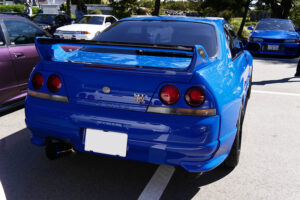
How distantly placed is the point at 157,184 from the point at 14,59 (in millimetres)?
3028

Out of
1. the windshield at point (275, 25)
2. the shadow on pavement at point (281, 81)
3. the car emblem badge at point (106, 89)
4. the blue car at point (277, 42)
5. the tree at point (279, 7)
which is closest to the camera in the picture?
the car emblem badge at point (106, 89)

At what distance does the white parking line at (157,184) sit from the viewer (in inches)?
99.1

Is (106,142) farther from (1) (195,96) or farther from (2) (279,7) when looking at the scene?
(2) (279,7)

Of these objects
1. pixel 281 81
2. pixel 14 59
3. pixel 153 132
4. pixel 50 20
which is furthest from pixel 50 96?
pixel 50 20

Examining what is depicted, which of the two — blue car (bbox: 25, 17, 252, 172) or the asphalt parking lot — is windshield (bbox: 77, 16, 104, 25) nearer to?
the asphalt parking lot

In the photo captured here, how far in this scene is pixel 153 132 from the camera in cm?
222

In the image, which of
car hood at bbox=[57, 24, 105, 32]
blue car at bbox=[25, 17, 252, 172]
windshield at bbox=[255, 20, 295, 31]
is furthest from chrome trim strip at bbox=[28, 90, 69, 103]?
windshield at bbox=[255, 20, 295, 31]

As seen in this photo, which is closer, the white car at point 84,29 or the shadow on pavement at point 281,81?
the shadow on pavement at point 281,81

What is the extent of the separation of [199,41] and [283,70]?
6.77 m

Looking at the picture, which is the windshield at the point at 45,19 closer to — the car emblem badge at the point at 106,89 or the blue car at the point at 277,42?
the blue car at the point at 277,42

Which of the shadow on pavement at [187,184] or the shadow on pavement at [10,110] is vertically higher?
the shadow on pavement at [187,184]

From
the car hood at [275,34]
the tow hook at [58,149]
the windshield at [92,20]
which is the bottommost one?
the windshield at [92,20]

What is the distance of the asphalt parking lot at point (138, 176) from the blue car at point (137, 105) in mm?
334

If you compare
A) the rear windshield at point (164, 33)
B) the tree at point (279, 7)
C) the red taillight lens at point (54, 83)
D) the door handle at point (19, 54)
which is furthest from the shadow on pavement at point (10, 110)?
the tree at point (279, 7)
